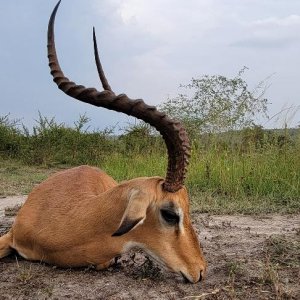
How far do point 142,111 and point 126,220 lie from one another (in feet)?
2.20

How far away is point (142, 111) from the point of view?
355 cm

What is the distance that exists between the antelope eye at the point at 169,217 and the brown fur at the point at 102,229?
0.03m

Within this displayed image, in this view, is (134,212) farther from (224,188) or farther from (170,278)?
(224,188)

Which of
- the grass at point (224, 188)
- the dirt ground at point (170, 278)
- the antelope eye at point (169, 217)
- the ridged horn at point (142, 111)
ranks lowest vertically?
the dirt ground at point (170, 278)

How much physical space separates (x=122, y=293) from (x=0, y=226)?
2604 mm

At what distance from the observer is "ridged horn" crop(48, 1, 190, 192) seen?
11.6 feet

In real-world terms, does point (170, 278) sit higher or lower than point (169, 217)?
lower

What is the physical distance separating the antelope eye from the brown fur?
0.03 m

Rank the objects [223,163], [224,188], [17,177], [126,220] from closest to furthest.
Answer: [126,220]
[224,188]
[223,163]
[17,177]

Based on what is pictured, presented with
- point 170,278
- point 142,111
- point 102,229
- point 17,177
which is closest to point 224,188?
point 170,278

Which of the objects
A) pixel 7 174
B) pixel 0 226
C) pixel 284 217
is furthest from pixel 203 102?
pixel 0 226

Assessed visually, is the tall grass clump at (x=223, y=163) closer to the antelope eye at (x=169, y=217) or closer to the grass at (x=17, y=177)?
the grass at (x=17, y=177)

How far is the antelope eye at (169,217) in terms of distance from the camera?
3570mm

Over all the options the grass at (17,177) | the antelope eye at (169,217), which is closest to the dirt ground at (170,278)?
the antelope eye at (169,217)
